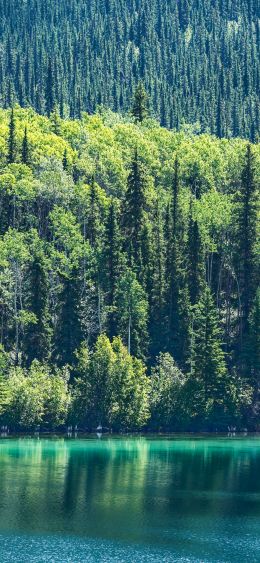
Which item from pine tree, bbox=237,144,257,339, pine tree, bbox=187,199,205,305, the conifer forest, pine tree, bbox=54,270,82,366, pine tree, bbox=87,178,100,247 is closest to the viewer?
the conifer forest

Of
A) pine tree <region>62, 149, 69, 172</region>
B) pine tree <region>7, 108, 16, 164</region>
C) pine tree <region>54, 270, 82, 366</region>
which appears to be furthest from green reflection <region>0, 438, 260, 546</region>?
pine tree <region>62, 149, 69, 172</region>

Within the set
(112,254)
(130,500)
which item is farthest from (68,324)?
(130,500)

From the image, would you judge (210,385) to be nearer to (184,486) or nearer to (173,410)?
(173,410)

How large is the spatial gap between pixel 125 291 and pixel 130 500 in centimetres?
5660

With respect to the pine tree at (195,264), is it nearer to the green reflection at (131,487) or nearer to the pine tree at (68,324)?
the pine tree at (68,324)

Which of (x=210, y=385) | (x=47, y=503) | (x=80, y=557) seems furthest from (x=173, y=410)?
(x=80, y=557)

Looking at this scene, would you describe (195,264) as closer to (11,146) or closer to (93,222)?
(93,222)

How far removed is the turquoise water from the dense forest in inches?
329

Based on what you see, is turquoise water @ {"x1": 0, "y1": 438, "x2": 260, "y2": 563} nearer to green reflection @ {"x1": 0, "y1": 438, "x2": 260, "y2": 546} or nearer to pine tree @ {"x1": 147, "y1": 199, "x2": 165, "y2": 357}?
green reflection @ {"x1": 0, "y1": 438, "x2": 260, "y2": 546}

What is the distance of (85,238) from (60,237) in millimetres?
4060

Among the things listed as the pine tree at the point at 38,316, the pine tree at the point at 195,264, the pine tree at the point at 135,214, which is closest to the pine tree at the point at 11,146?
the pine tree at the point at 135,214

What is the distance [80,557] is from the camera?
2552 inches

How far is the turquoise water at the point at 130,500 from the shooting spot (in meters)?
66.8

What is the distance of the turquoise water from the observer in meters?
66.8
